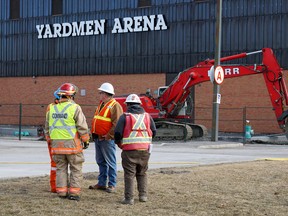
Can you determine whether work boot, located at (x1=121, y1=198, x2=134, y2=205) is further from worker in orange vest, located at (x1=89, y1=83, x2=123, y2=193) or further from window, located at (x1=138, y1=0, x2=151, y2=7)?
window, located at (x1=138, y1=0, x2=151, y2=7)

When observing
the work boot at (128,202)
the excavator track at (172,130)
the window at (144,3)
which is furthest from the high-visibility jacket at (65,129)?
the window at (144,3)

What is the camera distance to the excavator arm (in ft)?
83.1

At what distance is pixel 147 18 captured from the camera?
37.2m

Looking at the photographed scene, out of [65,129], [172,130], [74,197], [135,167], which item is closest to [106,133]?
[65,129]

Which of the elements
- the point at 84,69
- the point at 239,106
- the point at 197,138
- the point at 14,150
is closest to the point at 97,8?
the point at 84,69

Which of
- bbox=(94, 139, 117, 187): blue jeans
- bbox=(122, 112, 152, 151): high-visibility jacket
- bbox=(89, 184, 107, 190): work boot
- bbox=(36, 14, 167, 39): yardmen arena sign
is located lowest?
bbox=(89, 184, 107, 190): work boot

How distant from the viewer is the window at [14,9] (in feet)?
141

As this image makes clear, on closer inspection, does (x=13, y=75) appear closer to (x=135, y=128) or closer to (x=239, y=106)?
(x=239, y=106)

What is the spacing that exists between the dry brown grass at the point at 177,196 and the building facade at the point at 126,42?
21.4 meters

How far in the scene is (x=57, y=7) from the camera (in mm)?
41188

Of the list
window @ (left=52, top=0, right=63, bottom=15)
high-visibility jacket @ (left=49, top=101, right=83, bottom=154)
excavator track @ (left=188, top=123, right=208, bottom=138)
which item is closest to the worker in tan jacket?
high-visibility jacket @ (left=49, top=101, right=83, bottom=154)

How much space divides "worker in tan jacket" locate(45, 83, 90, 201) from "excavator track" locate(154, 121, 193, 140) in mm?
18010

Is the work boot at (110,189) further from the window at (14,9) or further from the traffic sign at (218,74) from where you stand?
the window at (14,9)

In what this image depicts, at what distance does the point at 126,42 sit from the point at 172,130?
1180 cm
